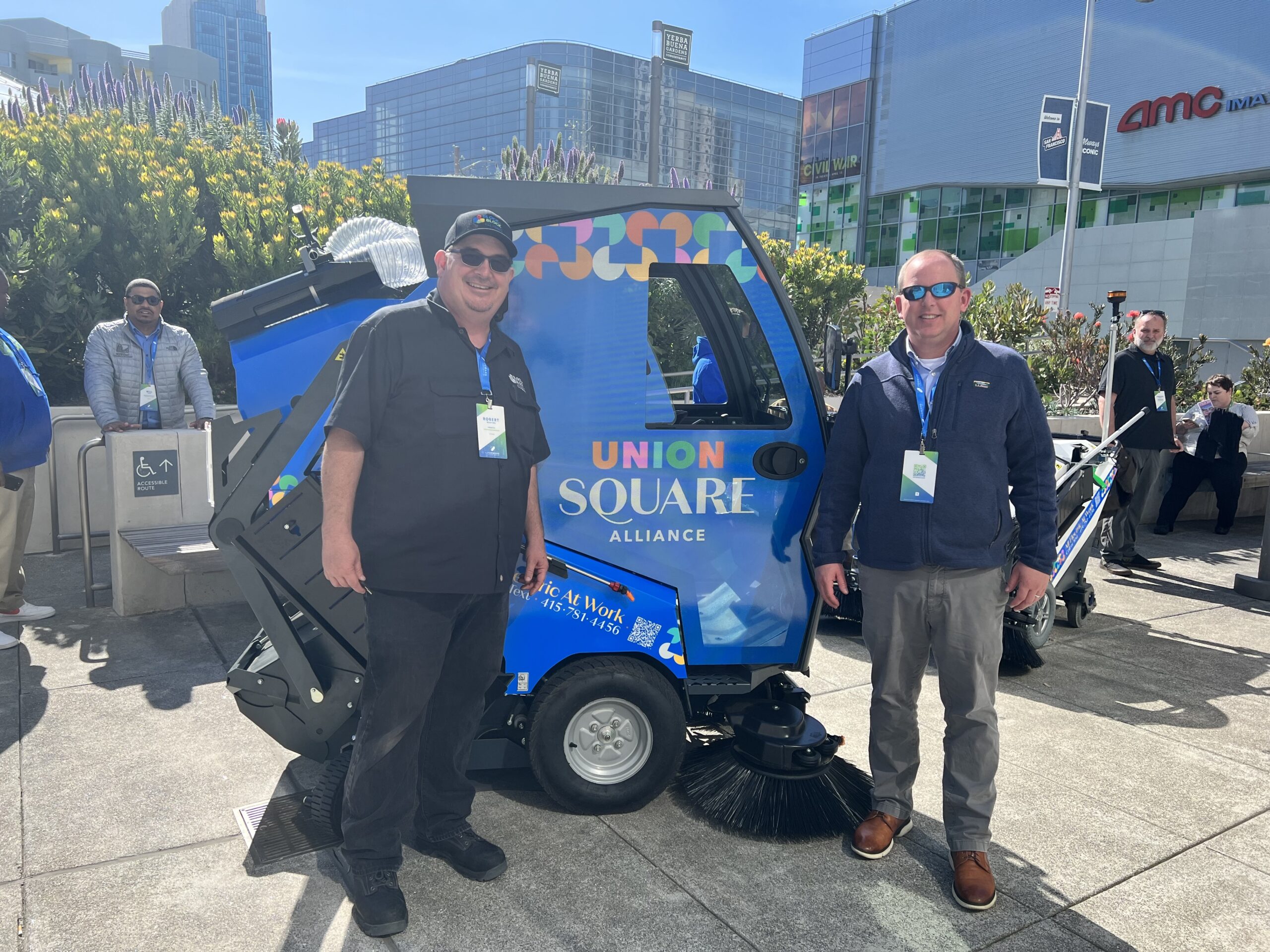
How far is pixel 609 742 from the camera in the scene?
316 centimetres

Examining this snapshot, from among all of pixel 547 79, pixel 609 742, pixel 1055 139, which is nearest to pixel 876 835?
pixel 609 742

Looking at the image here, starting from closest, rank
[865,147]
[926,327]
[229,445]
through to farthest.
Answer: [926,327] → [229,445] → [865,147]

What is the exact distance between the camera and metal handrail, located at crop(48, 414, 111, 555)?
264 inches

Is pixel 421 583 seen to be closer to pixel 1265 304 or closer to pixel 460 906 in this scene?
pixel 460 906

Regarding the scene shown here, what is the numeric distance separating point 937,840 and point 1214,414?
775cm

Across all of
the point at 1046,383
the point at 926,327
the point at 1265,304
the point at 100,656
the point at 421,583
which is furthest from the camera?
the point at 1265,304

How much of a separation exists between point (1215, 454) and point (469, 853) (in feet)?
29.1

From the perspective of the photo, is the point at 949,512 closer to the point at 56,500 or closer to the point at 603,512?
the point at 603,512

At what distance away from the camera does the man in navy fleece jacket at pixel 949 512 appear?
2801 millimetres

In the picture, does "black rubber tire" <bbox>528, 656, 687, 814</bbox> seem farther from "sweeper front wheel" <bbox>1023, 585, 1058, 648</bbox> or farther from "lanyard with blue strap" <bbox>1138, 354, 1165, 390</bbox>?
"lanyard with blue strap" <bbox>1138, 354, 1165, 390</bbox>

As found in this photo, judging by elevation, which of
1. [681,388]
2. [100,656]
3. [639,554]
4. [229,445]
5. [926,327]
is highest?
[926,327]

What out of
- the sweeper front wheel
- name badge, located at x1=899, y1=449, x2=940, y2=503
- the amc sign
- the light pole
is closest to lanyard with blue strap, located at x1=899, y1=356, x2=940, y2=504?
name badge, located at x1=899, y1=449, x2=940, y2=503

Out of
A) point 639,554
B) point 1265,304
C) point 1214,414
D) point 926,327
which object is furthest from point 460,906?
point 1265,304

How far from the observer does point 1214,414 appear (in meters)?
9.06
